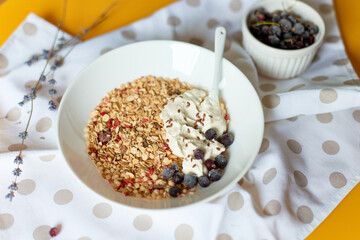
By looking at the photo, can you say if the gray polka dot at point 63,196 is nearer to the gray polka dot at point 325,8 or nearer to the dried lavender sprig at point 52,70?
the dried lavender sprig at point 52,70

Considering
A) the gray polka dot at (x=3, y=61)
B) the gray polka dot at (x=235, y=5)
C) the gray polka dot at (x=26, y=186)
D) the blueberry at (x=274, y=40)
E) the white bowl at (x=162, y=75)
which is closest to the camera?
the white bowl at (x=162, y=75)

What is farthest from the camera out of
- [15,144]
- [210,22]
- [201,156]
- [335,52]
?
[210,22]

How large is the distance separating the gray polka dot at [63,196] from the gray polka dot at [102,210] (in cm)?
7

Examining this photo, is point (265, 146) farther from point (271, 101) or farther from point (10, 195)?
point (10, 195)

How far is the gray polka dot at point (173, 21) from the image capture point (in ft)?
3.91

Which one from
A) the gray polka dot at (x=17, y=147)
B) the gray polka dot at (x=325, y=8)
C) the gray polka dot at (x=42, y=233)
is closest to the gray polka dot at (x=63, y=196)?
the gray polka dot at (x=42, y=233)

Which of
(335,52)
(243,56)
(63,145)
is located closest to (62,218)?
(63,145)

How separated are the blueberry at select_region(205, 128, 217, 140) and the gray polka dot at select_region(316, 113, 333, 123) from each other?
33 cm

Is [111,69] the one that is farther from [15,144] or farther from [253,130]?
[253,130]

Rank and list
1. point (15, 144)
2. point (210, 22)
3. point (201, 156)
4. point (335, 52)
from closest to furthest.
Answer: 1. point (201, 156)
2. point (15, 144)
3. point (335, 52)
4. point (210, 22)

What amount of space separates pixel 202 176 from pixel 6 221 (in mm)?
484

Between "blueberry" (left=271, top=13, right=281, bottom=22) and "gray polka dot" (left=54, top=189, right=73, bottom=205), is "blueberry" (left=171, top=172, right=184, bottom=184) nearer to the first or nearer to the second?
"gray polka dot" (left=54, top=189, right=73, bottom=205)

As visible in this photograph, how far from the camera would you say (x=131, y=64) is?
103 cm

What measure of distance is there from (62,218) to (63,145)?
7.1 inches
